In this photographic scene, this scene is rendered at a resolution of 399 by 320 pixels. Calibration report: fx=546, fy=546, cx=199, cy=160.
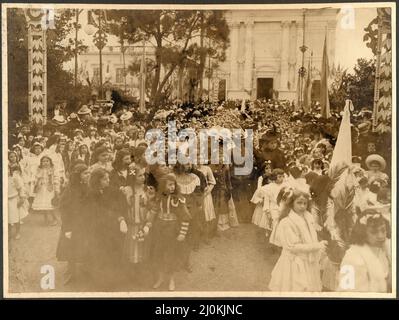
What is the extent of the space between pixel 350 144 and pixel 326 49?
0.94 m

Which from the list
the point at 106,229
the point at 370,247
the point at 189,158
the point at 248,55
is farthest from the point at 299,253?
the point at 248,55

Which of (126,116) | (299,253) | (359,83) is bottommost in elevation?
(299,253)

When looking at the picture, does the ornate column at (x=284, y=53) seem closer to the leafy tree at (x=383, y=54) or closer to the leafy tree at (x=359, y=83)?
the leafy tree at (x=359, y=83)

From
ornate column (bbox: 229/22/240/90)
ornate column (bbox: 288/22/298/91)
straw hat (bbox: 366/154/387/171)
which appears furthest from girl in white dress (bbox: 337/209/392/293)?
ornate column (bbox: 229/22/240/90)

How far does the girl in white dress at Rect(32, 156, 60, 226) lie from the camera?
5.23 metres

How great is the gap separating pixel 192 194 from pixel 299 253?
1.18 metres

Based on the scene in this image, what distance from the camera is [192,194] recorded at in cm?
528

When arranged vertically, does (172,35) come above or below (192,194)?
above

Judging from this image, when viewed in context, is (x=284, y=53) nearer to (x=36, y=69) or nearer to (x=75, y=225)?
(x=36, y=69)

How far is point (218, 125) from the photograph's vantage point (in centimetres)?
529

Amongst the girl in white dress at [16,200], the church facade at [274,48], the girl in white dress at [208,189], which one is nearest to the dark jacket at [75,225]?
the girl in white dress at [16,200]
